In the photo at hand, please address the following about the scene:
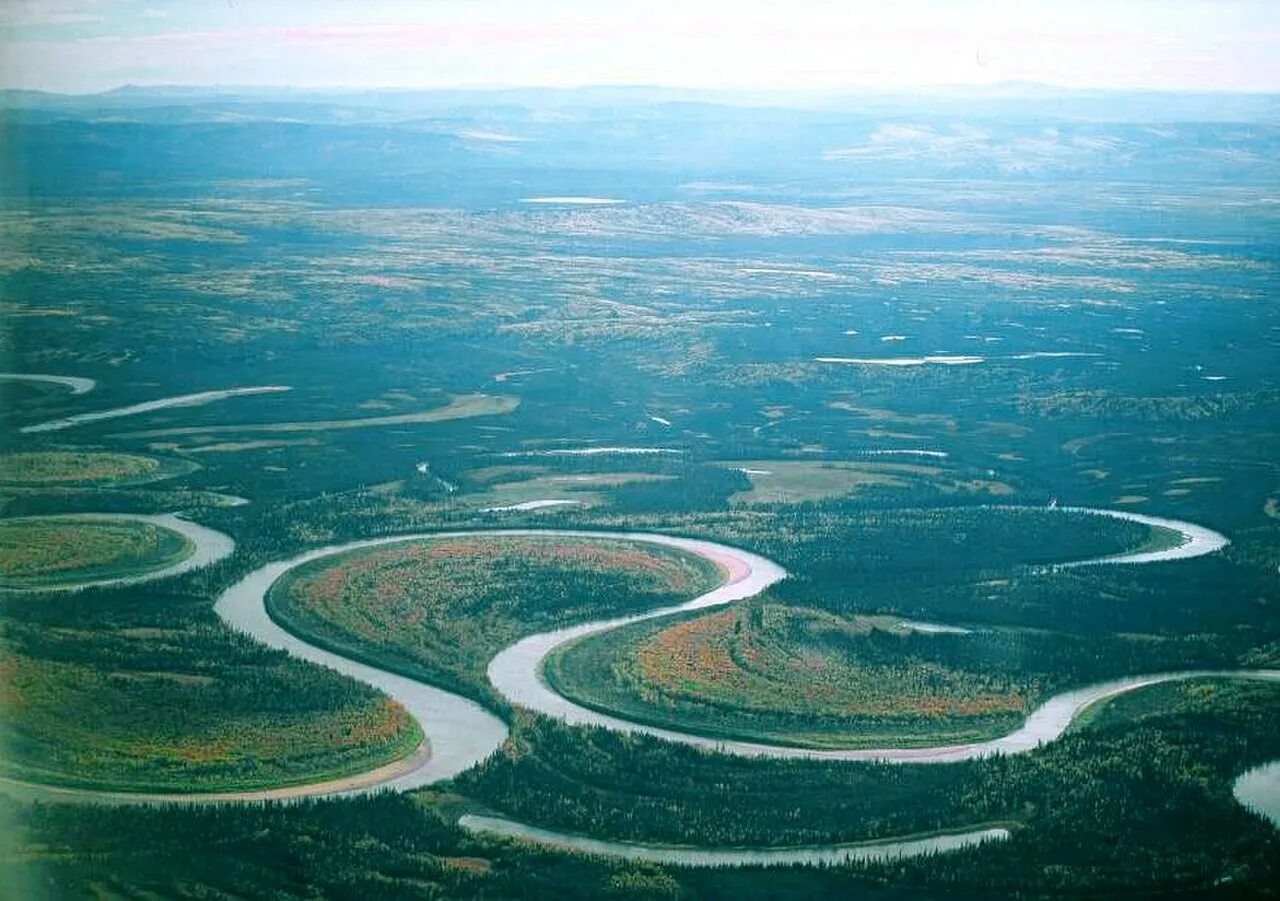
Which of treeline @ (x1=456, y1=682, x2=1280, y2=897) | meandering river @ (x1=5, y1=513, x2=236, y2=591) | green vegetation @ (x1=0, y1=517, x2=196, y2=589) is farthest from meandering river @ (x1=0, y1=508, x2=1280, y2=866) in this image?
green vegetation @ (x1=0, y1=517, x2=196, y2=589)

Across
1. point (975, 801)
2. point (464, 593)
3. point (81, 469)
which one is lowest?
point (81, 469)

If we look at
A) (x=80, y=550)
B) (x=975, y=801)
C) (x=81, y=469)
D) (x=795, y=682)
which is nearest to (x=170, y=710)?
(x=795, y=682)

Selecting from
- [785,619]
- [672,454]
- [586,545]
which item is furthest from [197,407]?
[785,619]

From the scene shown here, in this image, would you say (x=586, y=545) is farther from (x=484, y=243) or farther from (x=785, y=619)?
(x=484, y=243)

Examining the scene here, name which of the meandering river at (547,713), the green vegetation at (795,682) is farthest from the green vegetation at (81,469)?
the green vegetation at (795,682)

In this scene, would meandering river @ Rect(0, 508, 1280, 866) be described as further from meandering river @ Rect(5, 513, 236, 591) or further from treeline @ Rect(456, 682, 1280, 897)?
treeline @ Rect(456, 682, 1280, 897)

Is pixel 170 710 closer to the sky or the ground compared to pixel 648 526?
closer to the sky

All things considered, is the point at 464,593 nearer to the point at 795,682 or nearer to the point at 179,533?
the point at 795,682

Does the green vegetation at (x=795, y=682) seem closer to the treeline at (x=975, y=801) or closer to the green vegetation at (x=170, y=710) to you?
the treeline at (x=975, y=801)
